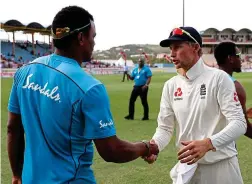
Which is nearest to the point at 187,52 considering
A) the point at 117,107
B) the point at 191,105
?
the point at 191,105

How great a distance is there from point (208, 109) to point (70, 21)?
124 centimetres

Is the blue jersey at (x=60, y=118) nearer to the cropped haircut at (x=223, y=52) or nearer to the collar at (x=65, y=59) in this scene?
the collar at (x=65, y=59)

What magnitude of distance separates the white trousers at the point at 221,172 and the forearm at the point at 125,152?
A: 2.27 ft

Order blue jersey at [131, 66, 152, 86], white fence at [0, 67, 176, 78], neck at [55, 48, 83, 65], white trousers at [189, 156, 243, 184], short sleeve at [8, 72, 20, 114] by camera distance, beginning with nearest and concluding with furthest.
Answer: neck at [55, 48, 83, 65]
short sleeve at [8, 72, 20, 114]
white trousers at [189, 156, 243, 184]
blue jersey at [131, 66, 152, 86]
white fence at [0, 67, 176, 78]

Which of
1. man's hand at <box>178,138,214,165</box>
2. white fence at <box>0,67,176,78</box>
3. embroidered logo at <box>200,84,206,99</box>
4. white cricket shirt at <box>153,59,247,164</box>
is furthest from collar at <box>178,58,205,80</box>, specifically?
white fence at <box>0,67,176,78</box>

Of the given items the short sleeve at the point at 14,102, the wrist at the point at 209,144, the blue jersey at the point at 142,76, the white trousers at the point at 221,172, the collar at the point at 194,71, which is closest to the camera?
the short sleeve at the point at 14,102

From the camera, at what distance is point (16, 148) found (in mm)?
2738

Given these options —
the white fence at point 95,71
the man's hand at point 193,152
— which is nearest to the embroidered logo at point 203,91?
the man's hand at point 193,152

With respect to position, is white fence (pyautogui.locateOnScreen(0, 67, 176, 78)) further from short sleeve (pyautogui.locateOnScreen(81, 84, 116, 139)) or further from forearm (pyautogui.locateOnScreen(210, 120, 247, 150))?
short sleeve (pyautogui.locateOnScreen(81, 84, 116, 139))

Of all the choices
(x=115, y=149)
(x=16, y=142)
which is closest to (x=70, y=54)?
(x=115, y=149)

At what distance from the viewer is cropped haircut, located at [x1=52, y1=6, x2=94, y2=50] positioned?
2.42 m

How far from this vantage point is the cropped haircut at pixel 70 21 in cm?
242

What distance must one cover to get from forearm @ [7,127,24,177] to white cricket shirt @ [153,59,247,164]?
3.65 feet

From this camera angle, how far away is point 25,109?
2.44 meters
